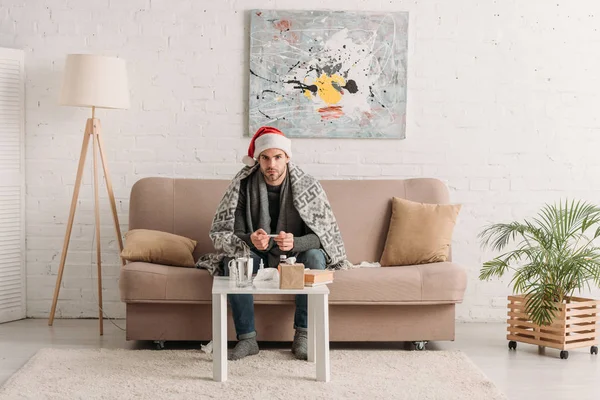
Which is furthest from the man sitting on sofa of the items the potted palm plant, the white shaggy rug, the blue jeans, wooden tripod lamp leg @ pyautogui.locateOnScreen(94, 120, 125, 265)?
the potted palm plant

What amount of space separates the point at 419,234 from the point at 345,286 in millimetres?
611

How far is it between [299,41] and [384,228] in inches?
49.5

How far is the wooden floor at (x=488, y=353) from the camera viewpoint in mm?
3432

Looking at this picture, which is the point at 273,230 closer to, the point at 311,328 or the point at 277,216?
the point at 277,216

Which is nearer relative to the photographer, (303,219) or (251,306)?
(251,306)

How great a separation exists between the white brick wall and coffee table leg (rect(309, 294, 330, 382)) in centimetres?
166

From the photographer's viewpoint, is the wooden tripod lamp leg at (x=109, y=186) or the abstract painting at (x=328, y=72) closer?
the wooden tripod lamp leg at (x=109, y=186)

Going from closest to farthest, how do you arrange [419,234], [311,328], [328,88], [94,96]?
1. [311,328]
2. [419,234]
3. [94,96]
4. [328,88]

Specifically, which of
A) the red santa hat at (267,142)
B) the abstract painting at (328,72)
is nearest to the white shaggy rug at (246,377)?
the red santa hat at (267,142)

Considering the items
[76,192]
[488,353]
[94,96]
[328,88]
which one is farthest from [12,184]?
[488,353]

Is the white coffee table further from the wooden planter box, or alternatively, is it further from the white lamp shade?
the white lamp shade

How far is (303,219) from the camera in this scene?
4035mm

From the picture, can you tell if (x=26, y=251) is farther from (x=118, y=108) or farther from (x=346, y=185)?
(x=346, y=185)

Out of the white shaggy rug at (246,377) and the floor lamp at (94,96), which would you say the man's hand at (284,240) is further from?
the floor lamp at (94,96)
